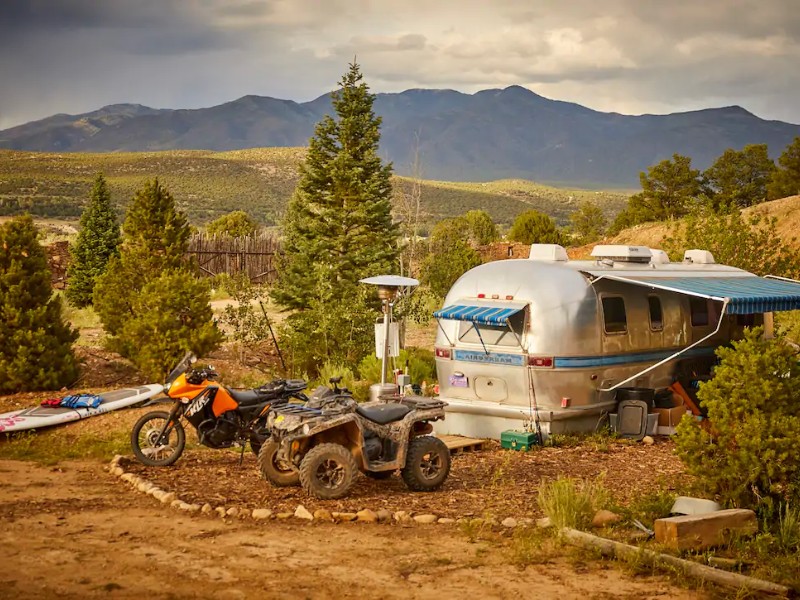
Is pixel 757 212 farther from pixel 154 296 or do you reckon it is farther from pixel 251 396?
pixel 251 396

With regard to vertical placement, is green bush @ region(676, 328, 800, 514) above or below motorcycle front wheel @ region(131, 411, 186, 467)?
above

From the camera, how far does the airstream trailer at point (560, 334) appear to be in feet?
40.4

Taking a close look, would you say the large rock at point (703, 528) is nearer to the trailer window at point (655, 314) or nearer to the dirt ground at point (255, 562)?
the dirt ground at point (255, 562)

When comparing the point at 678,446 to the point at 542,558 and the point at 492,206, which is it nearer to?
the point at 542,558

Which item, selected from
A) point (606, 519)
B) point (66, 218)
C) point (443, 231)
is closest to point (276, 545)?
point (606, 519)

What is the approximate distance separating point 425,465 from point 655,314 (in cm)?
526

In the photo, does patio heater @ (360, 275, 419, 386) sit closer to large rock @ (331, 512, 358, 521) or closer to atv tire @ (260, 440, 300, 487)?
atv tire @ (260, 440, 300, 487)

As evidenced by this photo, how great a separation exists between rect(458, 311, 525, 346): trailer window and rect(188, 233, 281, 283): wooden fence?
2471 centimetres

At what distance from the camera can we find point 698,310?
14.4m

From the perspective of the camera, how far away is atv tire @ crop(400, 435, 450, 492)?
9.66 metres

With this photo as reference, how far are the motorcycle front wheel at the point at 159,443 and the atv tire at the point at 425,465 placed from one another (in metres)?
2.85

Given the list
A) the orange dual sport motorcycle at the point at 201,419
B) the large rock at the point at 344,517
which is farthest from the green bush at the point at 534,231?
the large rock at the point at 344,517

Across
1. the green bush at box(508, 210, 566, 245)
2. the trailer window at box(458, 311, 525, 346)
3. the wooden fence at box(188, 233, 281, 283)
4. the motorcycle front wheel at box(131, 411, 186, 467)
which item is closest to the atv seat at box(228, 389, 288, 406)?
the motorcycle front wheel at box(131, 411, 186, 467)

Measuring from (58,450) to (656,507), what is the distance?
7.56m
